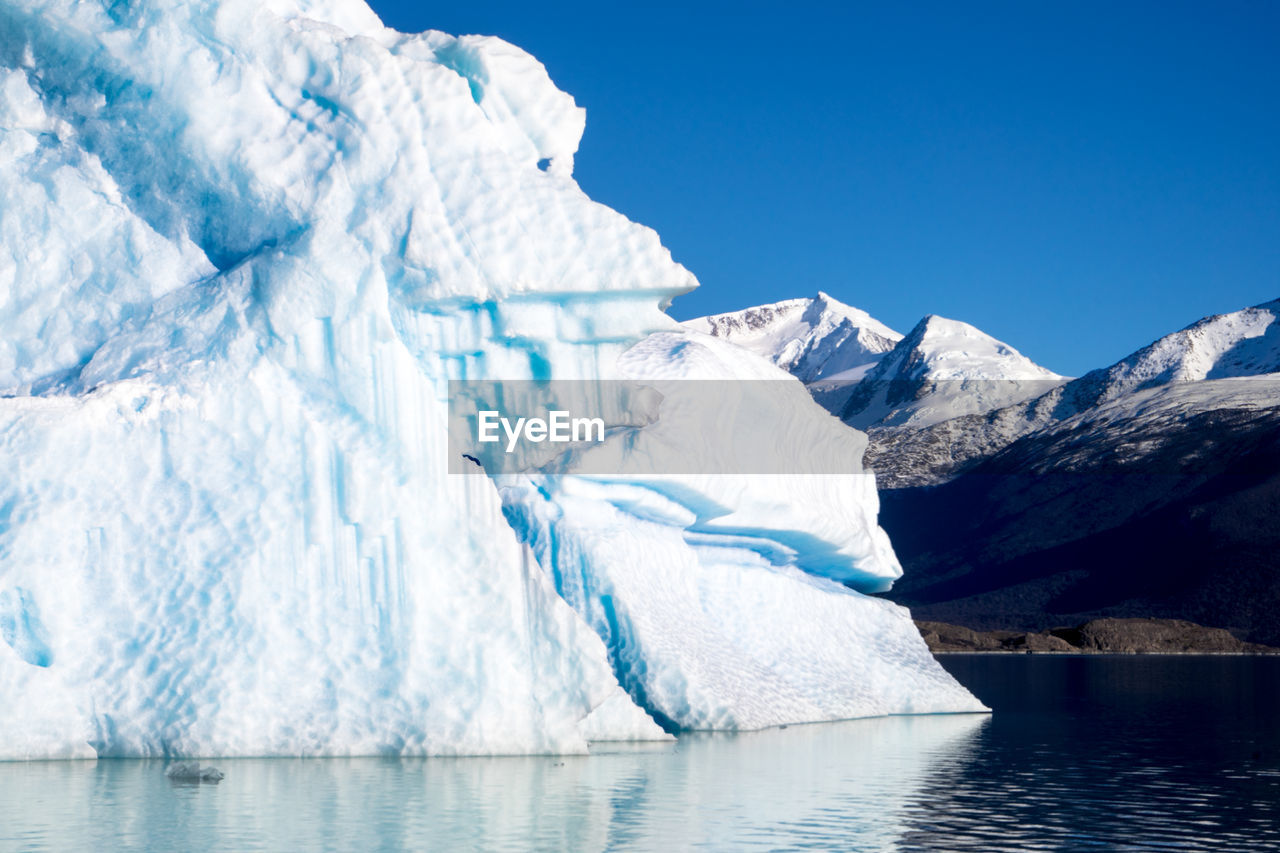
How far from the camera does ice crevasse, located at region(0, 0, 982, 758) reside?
17078mm

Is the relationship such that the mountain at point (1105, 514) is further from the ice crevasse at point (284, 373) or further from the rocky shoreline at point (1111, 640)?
the ice crevasse at point (284, 373)

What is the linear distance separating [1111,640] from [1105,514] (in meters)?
44.7

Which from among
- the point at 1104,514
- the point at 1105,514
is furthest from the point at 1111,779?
the point at 1104,514

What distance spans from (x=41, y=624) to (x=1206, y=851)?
1189cm

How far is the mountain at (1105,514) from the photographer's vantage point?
10862 centimetres

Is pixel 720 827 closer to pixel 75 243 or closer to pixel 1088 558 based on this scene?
pixel 75 243

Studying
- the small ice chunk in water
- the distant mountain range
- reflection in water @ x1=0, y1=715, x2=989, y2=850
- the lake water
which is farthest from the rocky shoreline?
the small ice chunk in water

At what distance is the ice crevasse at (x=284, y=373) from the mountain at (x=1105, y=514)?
287ft

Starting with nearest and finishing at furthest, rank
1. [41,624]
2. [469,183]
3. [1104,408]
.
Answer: [41,624], [469,183], [1104,408]

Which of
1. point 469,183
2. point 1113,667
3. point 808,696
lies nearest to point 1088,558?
point 1113,667

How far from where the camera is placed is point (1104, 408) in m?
158

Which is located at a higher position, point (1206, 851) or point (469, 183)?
point (469, 183)

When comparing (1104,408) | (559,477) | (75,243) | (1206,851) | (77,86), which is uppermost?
(1104,408)

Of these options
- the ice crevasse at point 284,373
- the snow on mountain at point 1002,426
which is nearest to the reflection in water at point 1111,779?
the ice crevasse at point 284,373
